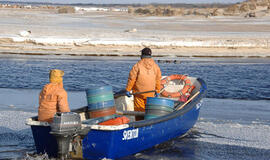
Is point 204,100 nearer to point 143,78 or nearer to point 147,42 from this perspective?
point 143,78

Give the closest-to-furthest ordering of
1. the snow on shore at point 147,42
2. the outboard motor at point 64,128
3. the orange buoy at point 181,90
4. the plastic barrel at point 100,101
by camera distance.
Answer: the outboard motor at point 64,128
the plastic barrel at point 100,101
the orange buoy at point 181,90
the snow on shore at point 147,42

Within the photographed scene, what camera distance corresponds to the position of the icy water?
32.4 feet

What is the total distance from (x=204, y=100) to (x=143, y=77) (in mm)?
5337

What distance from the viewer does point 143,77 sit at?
34.4 ft

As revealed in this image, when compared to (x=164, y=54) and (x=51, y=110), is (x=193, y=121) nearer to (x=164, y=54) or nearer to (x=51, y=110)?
(x=51, y=110)

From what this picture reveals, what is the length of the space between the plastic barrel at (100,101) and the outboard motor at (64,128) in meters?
1.24

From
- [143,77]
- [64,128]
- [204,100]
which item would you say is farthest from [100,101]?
[204,100]

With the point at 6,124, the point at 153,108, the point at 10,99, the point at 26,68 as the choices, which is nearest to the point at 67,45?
the point at 26,68

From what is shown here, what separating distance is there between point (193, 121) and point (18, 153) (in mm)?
3883

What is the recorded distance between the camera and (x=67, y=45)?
30156 millimetres

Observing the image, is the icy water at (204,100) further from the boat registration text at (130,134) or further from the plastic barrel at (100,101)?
the plastic barrel at (100,101)

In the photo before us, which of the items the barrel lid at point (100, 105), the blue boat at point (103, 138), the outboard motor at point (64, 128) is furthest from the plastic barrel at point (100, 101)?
the outboard motor at point (64, 128)

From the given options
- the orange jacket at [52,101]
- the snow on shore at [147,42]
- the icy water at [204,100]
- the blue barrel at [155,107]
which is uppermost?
the orange jacket at [52,101]

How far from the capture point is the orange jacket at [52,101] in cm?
862
